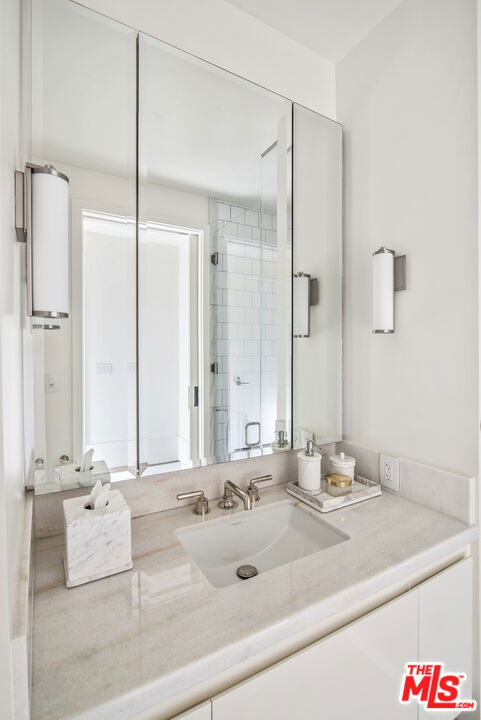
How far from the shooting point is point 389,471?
129 centimetres

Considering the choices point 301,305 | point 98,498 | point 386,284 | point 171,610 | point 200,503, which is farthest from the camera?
point 301,305

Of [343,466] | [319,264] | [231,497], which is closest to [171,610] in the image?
[231,497]

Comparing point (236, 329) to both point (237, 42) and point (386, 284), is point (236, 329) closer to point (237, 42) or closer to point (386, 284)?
point (386, 284)

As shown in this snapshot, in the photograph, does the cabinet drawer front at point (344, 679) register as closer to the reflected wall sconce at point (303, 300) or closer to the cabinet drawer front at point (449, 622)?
the cabinet drawer front at point (449, 622)

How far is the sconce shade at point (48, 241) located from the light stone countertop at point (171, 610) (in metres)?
0.60

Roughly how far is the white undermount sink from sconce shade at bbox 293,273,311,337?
63 cm

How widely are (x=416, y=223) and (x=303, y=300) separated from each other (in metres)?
0.45

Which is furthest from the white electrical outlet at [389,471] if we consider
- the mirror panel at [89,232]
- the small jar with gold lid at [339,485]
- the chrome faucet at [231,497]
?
the mirror panel at [89,232]

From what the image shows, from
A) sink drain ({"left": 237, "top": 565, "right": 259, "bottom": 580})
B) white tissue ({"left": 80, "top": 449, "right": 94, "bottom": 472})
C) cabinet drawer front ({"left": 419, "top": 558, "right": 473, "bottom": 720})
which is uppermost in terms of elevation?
white tissue ({"left": 80, "top": 449, "right": 94, "bottom": 472})

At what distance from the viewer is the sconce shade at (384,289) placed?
4.06 ft

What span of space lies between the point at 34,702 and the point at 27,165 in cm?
89

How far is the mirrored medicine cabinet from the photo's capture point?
3.18ft

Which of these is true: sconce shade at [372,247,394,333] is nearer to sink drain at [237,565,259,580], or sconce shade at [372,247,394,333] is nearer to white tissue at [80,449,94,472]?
sink drain at [237,565,259,580]

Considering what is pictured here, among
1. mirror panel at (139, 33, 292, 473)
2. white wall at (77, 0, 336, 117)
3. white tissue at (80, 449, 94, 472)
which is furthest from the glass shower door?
white wall at (77, 0, 336, 117)
